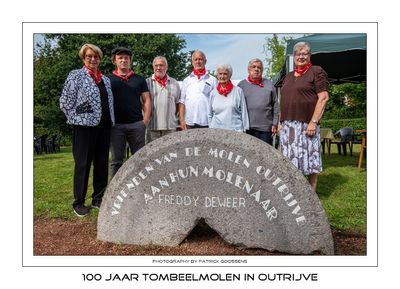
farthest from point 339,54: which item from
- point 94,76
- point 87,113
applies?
point 87,113

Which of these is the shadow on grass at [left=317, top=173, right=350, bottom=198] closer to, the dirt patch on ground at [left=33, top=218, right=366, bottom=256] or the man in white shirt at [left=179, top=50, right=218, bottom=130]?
the dirt patch on ground at [left=33, top=218, right=366, bottom=256]

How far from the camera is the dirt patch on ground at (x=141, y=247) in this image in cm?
345

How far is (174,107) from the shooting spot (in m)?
4.92

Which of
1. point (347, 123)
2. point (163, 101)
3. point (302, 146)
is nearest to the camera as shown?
point (302, 146)

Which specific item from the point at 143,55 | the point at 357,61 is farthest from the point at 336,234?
the point at 143,55

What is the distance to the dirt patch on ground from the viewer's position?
345cm

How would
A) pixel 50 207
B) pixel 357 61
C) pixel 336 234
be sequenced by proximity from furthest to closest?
pixel 357 61 < pixel 50 207 < pixel 336 234

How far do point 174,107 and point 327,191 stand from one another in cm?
295

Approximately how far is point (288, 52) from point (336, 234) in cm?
303

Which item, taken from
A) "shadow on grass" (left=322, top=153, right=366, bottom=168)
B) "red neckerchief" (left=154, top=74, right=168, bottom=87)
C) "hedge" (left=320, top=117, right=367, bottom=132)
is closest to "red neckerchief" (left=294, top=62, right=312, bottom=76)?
"red neckerchief" (left=154, top=74, right=168, bottom=87)

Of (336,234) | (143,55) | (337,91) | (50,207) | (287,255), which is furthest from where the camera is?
(337,91)

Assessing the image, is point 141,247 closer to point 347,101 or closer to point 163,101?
point 163,101

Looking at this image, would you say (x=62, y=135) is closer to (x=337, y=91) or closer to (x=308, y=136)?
(x=308, y=136)
